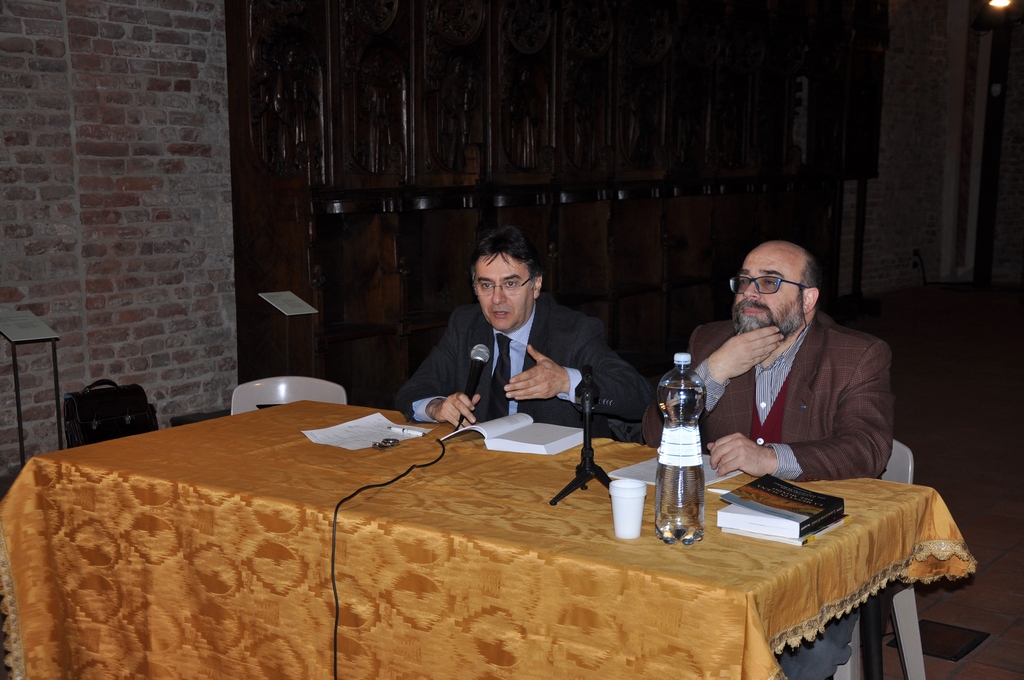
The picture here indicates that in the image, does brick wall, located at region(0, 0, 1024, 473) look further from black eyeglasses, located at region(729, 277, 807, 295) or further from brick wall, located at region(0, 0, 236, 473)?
black eyeglasses, located at region(729, 277, 807, 295)

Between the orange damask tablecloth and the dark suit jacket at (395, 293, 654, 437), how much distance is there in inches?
17.5

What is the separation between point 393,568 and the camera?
2.35 m

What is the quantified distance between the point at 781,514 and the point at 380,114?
4472 mm

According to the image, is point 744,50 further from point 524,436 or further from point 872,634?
point 872,634

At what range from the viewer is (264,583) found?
8.33ft

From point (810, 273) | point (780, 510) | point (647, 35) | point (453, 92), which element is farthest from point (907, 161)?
point (780, 510)

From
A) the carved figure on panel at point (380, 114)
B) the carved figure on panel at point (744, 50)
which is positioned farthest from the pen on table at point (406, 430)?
the carved figure on panel at point (744, 50)

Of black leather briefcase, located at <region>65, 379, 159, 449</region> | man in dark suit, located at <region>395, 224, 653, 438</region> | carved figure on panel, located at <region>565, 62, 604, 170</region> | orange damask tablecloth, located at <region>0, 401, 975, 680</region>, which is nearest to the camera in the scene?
orange damask tablecloth, located at <region>0, 401, 975, 680</region>

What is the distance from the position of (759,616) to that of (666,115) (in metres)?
6.56

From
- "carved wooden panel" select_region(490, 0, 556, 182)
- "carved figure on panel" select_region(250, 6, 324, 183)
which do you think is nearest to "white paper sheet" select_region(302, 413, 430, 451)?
"carved figure on panel" select_region(250, 6, 324, 183)

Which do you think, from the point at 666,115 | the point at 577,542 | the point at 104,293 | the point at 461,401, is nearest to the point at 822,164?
the point at 666,115

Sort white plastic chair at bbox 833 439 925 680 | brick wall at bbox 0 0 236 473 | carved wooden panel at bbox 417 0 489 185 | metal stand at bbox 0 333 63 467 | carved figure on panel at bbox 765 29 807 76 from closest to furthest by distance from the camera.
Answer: white plastic chair at bbox 833 439 925 680
metal stand at bbox 0 333 63 467
brick wall at bbox 0 0 236 473
carved wooden panel at bbox 417 0 489 185
carved figure on panel at bbox 765 29 807 76

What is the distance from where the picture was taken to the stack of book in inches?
86.6

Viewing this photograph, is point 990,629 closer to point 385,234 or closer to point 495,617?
point 495,617
